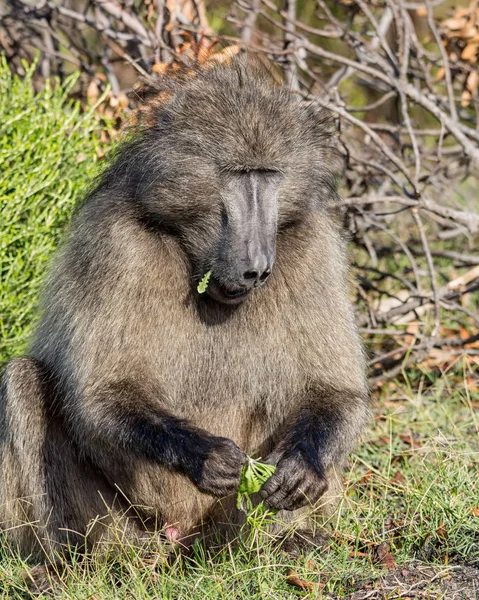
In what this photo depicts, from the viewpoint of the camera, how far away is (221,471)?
2.87 meters

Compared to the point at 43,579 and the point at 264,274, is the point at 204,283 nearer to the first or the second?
the point at 264,274

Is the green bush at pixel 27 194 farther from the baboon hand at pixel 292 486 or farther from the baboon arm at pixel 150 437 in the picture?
the baboon hand at pixel 292 486

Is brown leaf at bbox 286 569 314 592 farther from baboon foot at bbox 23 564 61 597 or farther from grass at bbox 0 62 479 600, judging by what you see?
baboon foot at bbox 23 564 61 597

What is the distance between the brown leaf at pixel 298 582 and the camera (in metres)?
2.87

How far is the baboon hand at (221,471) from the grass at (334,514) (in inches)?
9.8

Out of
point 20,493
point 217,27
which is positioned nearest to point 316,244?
point 20,493

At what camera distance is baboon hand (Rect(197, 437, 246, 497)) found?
2.86m

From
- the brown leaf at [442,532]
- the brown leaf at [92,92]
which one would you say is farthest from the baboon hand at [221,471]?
the brown leaf at [92,92]

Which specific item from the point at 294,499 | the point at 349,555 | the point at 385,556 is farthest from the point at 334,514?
the point at 294,499

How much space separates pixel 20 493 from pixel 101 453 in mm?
409

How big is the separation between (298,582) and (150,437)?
62 centimetres

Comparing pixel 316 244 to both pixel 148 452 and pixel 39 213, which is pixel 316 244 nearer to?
pixel 148 452

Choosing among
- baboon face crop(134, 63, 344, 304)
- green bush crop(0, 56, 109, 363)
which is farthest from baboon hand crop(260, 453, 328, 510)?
green bush crop(0, 56, 109, 363)

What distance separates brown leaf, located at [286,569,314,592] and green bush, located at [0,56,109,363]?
1.86 m
